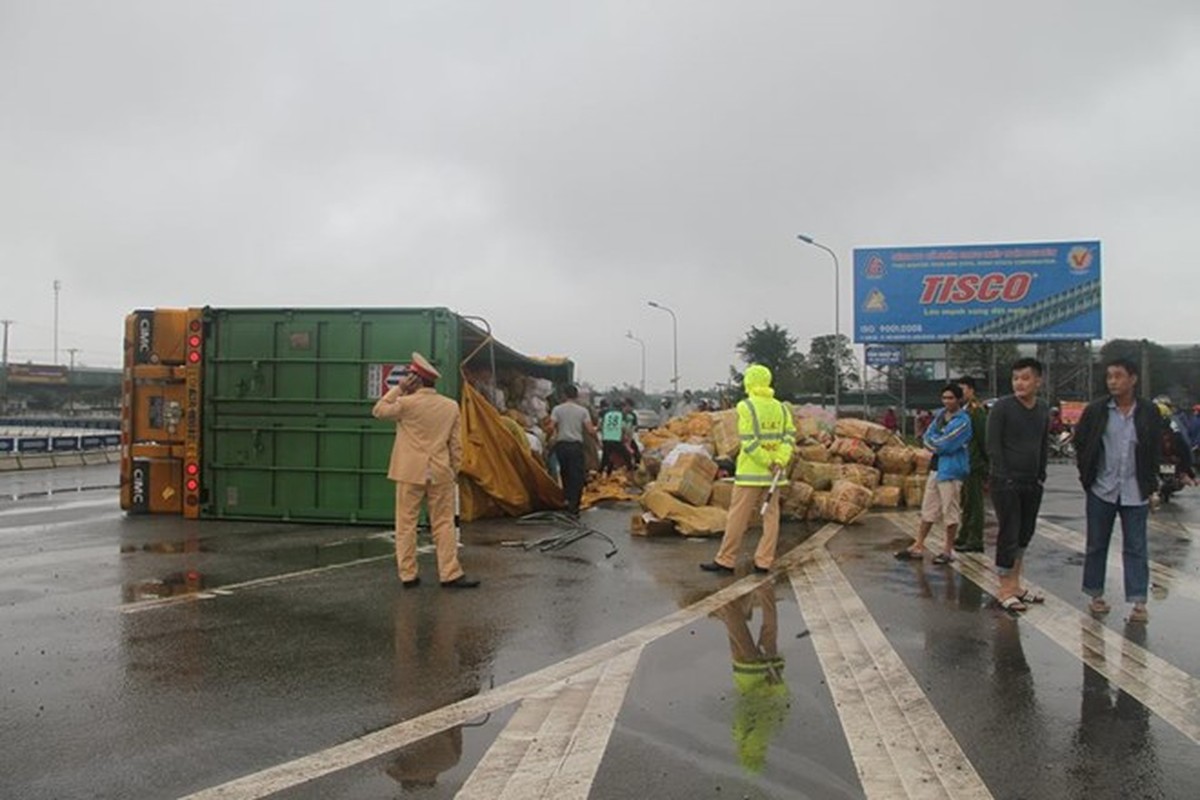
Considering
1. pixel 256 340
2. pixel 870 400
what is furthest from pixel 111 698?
pixel 870 400

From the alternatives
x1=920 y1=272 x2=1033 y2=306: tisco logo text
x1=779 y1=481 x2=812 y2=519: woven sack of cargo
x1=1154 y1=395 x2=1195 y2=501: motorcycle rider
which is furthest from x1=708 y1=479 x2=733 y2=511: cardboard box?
x1=920 y1=272 x2=1033 y2=306: tisco logo text

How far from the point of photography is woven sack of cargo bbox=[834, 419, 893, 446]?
13844 millimetres

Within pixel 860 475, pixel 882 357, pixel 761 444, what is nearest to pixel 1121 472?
pixel 761 444

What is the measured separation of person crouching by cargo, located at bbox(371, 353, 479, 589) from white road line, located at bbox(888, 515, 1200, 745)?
432 centimetres

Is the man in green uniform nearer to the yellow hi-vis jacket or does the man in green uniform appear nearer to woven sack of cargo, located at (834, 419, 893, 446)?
the yellow hi-vis jacket

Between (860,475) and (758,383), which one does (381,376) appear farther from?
(860,475)

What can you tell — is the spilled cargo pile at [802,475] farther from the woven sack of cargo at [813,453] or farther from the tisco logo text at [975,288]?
the tisco logo text at [975,288]

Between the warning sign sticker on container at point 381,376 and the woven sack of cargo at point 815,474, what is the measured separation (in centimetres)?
541

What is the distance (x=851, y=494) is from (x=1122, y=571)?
3.72 metres

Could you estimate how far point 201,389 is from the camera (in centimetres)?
1102

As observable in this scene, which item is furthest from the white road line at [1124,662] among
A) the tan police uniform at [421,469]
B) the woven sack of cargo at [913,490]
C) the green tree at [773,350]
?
the green tree at [773,350]

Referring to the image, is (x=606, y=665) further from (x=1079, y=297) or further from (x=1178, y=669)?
(x=1079, y=297)

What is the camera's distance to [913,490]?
43.8 feet

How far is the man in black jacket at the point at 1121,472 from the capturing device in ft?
19.9
